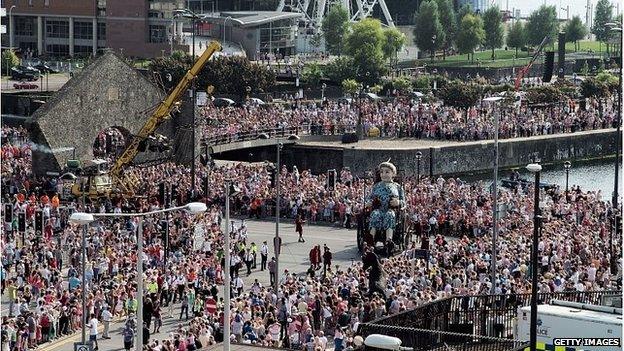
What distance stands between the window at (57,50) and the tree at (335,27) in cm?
2868

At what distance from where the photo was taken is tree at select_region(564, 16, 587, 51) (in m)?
193

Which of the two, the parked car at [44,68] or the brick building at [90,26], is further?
the brick building at [90,26]

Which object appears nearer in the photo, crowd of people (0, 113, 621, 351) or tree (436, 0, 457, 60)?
crowd of people (0, 113, 621, 351)

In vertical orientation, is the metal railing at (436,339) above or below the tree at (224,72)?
below

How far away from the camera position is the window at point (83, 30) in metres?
146

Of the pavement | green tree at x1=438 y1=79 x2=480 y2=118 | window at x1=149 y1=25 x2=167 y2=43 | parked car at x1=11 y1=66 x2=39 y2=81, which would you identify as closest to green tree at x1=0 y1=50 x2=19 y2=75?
parked car at x1=11 y1=66 x2=39 y2=81

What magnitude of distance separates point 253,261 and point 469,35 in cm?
10828

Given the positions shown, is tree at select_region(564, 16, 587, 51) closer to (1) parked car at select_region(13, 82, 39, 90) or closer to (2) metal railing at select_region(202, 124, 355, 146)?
(1) parked car at select_region(13, 82, 39, 90)

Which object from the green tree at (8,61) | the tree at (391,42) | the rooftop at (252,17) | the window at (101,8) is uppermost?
the window at (101,8)

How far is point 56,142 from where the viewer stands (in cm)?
8112

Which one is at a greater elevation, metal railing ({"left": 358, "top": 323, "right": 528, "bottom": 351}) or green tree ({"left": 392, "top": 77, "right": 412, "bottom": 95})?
green tree ({"left": 392, "top": 77, "right": 412, "bottom": 95})

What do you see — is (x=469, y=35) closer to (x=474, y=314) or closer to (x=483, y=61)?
(x=483, y=61)

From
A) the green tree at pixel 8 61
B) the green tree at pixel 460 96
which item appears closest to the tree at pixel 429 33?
the green tree at pixel 460 96

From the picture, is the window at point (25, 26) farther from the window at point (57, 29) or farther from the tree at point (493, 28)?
the tree at point (493, 28)
